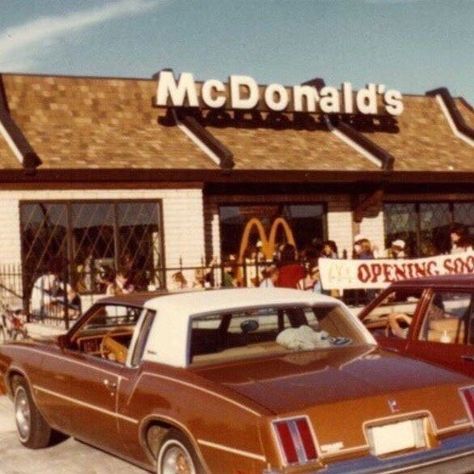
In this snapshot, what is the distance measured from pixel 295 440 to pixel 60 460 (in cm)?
296

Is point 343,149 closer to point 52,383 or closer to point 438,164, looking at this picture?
point 438,164

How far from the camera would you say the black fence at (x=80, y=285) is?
14320mm

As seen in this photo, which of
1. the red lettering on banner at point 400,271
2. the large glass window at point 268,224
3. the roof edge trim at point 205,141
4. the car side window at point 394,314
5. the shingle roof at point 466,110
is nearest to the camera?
the car side window at point 394,314

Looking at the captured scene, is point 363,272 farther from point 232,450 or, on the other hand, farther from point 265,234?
point 232,450

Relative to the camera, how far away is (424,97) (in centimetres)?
2400

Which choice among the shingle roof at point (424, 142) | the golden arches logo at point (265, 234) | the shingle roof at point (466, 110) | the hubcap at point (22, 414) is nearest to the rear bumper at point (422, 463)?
the hubcap at point (22, 414)

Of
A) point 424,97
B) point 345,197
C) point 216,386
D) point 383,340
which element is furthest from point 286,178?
point 216,386

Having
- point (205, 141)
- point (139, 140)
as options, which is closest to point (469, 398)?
point (205, 141)

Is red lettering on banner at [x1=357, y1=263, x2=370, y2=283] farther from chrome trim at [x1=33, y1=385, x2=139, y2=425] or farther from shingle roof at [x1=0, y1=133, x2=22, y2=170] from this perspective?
chrome trim at [x1=33, y1=385, x2=139, y2=425]

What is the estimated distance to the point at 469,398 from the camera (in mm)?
5039

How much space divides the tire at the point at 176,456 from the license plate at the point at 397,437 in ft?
3.17

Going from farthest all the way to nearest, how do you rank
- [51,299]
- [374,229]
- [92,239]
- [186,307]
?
[374,229], [92,239], [51,299], [186,307]

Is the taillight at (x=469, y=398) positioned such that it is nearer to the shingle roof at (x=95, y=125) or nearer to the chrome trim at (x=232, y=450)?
the chrome trim at (x=232, y=450)

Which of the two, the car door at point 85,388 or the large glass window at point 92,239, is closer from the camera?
the car door at point 85,388
